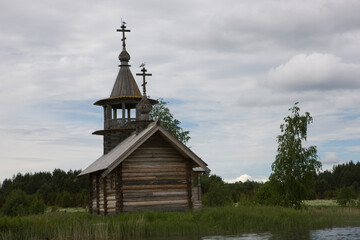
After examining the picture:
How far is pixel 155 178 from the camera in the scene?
98.1 ft

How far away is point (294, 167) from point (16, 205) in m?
25.3

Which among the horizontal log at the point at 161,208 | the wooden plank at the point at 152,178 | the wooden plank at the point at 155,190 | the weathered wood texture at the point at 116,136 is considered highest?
the weathered wood texture at the point at 116,136

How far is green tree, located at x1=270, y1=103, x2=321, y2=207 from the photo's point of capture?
1574 inches

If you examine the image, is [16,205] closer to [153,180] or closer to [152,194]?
[152,194]

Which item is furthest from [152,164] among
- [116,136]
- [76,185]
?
[76,185]

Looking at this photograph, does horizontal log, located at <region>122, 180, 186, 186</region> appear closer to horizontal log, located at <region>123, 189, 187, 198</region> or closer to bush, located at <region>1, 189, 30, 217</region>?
horizontal log, located at <region>123, 189, 187, 198</region>

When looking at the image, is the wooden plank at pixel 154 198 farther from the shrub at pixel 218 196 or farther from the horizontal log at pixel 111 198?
the shrub at pixel 218 196

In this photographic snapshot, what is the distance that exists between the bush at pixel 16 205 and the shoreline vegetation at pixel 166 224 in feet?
61.0

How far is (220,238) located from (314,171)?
725 inches

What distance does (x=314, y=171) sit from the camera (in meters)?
40.0

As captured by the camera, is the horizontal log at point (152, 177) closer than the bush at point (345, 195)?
Yes

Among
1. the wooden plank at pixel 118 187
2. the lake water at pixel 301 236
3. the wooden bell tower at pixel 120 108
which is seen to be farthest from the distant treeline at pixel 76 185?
the lake water at pixel 301 236

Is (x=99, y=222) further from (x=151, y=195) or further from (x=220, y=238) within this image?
(x=220, y=238)

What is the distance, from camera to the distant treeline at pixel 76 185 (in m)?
69.7
